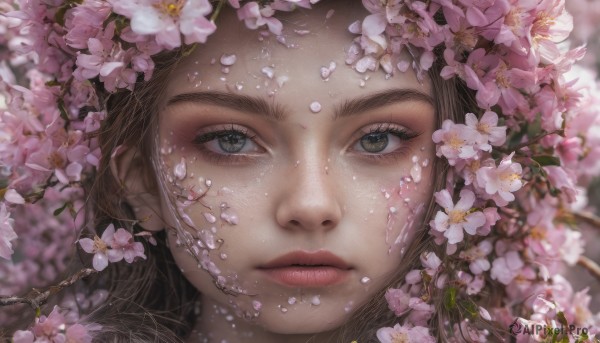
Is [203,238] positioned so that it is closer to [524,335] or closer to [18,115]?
[18,115]

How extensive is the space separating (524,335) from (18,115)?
1329mm

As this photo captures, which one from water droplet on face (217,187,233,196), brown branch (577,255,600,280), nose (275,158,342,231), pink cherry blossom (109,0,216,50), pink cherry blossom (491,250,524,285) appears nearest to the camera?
pink cherry blossom (109,0,216,50)

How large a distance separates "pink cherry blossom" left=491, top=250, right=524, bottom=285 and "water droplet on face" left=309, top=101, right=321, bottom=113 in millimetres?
707

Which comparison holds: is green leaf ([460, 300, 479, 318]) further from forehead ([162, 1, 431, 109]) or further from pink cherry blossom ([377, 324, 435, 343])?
forehead ([162, 1, 431, 109])

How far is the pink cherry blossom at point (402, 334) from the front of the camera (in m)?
1.81

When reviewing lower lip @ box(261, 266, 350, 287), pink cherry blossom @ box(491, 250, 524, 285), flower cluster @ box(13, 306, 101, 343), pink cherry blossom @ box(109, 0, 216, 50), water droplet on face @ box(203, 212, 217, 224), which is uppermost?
pink cherry blossom @ box(109, 0, 216, 50)

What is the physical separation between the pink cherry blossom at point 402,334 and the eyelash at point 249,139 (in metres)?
0.38

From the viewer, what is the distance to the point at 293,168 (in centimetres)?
167

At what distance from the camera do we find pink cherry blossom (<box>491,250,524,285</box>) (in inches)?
80.6

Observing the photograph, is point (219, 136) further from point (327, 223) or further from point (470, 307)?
point (470, 307)

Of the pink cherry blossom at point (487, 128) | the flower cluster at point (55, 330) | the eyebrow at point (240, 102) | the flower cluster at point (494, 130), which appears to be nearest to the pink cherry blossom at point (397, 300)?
the flower cluster at point (494, 130)

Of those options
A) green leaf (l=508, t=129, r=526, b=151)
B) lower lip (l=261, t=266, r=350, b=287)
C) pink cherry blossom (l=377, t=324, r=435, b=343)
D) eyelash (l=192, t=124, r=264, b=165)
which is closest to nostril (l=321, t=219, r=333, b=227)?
lower lip (l=261, t=266, r=350, b=287)

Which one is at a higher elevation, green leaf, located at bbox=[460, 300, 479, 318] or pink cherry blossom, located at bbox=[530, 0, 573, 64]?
pink cherry blossom, located at bbox=[530, 0, 573, 64]

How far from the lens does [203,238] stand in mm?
1756
